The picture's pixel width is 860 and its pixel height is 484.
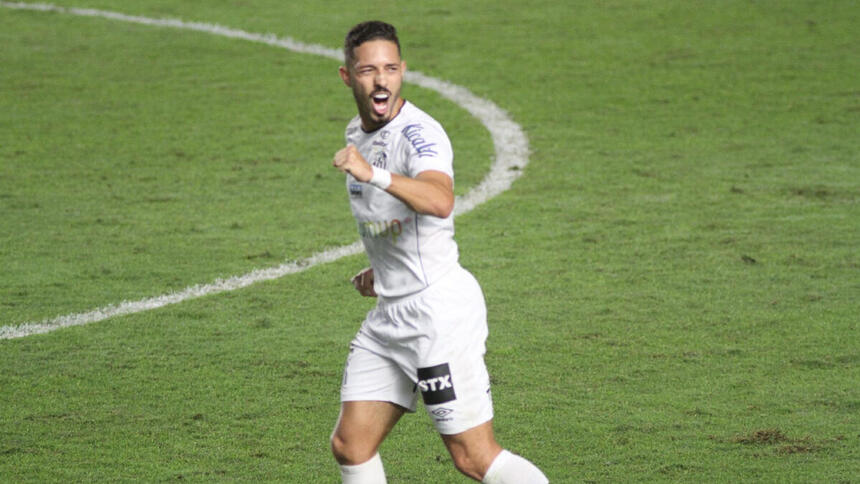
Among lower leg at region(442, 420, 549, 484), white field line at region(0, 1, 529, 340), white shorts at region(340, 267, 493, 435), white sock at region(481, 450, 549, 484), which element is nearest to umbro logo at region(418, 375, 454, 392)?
white shorts at region(340, 267, 493, 435)

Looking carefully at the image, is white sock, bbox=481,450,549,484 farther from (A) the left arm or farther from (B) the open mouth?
(B) the open mouth

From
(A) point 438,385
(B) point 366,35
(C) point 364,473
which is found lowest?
(C) point 364,473

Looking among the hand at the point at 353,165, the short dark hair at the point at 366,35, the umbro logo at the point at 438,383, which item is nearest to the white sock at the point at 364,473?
the umbro logo at the point at 438,383

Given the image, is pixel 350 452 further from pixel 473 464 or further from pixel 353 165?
pixel 353 165

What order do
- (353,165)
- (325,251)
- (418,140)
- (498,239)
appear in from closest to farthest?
(353,165)
(418,140)
(325,251)
(498,239)

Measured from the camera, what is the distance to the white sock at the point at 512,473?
3.61 metres

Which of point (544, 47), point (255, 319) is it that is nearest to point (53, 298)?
point (255, 319)

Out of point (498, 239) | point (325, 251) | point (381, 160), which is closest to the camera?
point (381, 160)

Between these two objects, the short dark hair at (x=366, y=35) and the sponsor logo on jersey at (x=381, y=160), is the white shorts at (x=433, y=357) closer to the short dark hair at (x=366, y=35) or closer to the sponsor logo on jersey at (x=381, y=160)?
the sponsor logo on jersey at (x=381, y=160)

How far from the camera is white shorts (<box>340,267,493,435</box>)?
366cm

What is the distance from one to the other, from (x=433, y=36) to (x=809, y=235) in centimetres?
727

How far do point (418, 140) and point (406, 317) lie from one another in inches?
21.5

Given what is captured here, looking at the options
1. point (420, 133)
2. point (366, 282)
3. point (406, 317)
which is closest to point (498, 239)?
point (366, 282)

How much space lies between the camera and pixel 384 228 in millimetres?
3729
